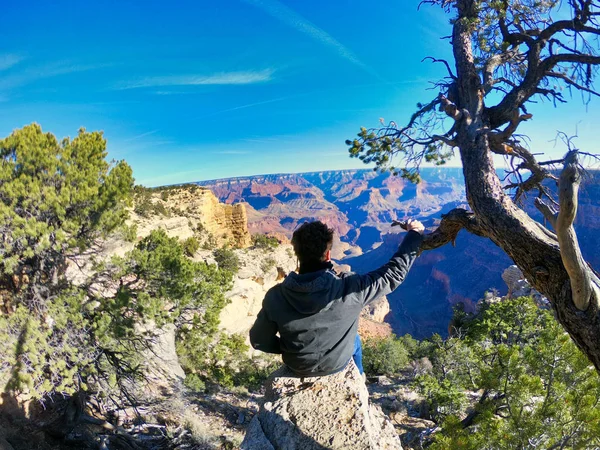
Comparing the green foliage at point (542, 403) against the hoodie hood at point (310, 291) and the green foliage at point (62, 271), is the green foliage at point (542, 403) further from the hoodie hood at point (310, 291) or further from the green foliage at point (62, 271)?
the green foliage at point (62, 271)

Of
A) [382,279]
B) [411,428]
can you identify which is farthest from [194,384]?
[382,279]

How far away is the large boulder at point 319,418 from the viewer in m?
2.33

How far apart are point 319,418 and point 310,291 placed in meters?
1.15

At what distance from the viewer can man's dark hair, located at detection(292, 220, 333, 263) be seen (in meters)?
2.24

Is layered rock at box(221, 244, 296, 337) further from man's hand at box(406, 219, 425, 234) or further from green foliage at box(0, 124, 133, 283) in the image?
man's hand at box(406, 219, 425, 234)

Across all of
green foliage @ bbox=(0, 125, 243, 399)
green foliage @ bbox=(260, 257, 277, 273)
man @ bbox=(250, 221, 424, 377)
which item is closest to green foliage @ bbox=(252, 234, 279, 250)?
green foliage @ bbox=(260, 257, 277, 273)

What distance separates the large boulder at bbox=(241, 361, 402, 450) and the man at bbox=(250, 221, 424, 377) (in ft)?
1.06

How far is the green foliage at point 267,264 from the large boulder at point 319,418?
843 inches

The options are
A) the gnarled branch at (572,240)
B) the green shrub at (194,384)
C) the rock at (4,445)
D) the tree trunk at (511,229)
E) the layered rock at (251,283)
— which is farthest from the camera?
the layered rock at (251,283)

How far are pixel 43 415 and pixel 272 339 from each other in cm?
710

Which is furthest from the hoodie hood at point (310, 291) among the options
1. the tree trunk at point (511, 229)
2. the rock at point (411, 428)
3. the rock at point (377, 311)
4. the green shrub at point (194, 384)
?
the rock at point (377, 311)

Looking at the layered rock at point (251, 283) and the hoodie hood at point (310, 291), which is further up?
the hoodie hood at point (310, 291)

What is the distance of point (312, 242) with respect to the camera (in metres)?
2.24

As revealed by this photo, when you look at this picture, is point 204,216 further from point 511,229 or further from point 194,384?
point 511,229
